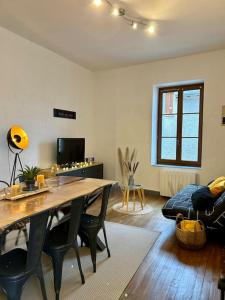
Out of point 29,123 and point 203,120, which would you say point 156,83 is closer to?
point 203,120

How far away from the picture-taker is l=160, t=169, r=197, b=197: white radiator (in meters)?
4.71

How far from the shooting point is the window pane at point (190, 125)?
485 centimetres

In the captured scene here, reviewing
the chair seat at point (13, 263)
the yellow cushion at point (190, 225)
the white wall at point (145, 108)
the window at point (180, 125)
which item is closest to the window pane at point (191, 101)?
the window at point (180, 125)

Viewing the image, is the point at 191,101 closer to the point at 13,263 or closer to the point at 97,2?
the point at 97,2

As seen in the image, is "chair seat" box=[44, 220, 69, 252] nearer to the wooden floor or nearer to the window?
the wooden floor

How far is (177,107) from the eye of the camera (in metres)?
5.05

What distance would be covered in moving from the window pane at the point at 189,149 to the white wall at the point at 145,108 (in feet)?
0.90

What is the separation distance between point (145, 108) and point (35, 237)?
419cm

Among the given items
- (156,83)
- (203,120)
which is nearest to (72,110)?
(156,83)

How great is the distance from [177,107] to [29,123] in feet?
10.2

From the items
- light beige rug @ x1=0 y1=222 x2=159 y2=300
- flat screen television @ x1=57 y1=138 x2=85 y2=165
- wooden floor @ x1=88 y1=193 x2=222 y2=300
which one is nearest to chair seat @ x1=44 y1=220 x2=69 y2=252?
light beige rug @ x1=0 y1=222 x2=159 y2=300

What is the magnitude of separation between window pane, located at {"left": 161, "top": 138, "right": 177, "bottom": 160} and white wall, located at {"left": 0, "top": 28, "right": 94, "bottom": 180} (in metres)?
1.94

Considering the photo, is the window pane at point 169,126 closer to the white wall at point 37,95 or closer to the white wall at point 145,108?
the white wall at point 145,108

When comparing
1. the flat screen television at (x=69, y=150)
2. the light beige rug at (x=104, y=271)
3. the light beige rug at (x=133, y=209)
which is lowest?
the light beige rug at (x=104, y=271)
